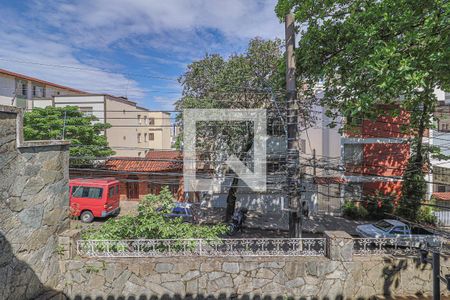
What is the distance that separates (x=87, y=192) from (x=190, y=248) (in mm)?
10613

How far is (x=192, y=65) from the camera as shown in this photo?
15.1 metres

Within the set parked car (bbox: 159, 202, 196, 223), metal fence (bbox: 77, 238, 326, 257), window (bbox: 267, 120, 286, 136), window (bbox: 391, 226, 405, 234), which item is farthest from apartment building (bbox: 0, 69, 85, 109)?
window (bbox: 391, 226, 405, 234)

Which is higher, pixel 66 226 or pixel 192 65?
pixel 192 65

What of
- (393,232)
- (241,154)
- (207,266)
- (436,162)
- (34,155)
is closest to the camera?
(34,155)

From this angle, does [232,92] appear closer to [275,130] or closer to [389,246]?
[275,130]

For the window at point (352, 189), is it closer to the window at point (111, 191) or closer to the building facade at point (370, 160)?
the building facade at point (370, 160)

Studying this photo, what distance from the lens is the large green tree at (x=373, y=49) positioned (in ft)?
17.1

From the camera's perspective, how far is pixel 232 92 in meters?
13.0

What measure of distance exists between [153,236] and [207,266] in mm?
1236

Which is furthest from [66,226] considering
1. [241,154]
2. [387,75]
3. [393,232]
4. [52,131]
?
[52,131]

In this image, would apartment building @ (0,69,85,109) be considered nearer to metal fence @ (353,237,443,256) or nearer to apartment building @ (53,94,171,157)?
apartment building @ (53,94,171,157)

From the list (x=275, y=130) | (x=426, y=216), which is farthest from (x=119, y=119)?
(x=426, y=216)

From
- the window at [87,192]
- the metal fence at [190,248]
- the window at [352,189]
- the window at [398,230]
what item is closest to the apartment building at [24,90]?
the window at [87,192]

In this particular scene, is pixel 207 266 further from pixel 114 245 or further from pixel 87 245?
pixel 87 245
